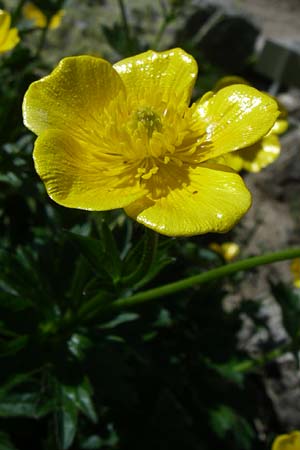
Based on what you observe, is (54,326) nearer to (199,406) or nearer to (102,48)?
(199,406)

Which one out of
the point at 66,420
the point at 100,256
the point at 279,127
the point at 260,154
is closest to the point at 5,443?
the point at 66,420

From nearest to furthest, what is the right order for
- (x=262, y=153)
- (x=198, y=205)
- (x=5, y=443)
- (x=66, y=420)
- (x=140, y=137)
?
1. (x=198, y=205)
2. (x=140, y=137)
3. (x=66, y=420)
4. (x=5, y=443)
5. (x=262, y=153)

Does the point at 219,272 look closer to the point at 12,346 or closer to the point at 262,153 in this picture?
the point at 12,346

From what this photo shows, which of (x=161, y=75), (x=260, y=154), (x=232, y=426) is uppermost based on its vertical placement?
(x=161, y=75)

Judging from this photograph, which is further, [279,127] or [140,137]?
[279,127]

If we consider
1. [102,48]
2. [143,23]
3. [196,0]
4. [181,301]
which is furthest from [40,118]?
[196,0]

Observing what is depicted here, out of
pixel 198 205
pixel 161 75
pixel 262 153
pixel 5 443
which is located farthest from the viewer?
pixel 262 153

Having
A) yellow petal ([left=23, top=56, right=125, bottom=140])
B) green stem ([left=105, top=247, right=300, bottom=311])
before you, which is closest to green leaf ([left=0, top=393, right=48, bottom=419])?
green stem ([left=105, top=247, right=300, bottom=311])
